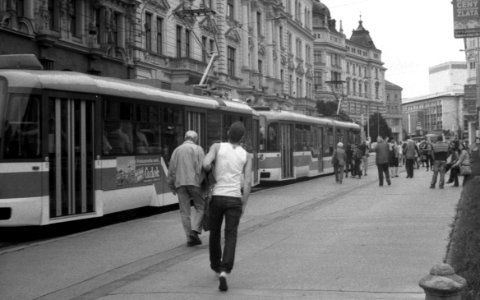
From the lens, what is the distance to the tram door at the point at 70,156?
453 inches

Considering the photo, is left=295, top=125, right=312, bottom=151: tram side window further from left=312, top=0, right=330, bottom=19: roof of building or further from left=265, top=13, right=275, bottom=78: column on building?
left=312, top=0, right=330, bottom=19: roof of building

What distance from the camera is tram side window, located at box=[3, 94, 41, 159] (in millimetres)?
11078

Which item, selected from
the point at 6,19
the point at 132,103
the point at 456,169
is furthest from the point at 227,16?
the point at 132,103

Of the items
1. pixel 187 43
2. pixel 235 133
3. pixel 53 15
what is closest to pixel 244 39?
pixel 187 43

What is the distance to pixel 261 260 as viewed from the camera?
8.86 meters

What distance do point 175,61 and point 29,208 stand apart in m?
29.8

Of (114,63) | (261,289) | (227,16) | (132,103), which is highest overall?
(227,16)

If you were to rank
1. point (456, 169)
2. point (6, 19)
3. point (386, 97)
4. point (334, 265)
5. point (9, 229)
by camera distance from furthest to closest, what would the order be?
point (386, 97) < point (6, 19) < point (456, 169) < point (9, 229) < point (334, 265)

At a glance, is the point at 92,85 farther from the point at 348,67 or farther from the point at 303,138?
the point at 348,67

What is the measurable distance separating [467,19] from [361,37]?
421ft

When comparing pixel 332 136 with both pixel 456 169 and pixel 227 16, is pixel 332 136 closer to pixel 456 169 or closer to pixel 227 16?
pixel 456 169

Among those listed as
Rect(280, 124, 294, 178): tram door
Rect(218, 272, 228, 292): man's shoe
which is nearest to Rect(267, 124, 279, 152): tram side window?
Rect(280, 124, 294, 178): tram door

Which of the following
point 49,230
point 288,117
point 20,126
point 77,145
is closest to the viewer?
point 20,126

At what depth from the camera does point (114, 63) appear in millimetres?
33938
